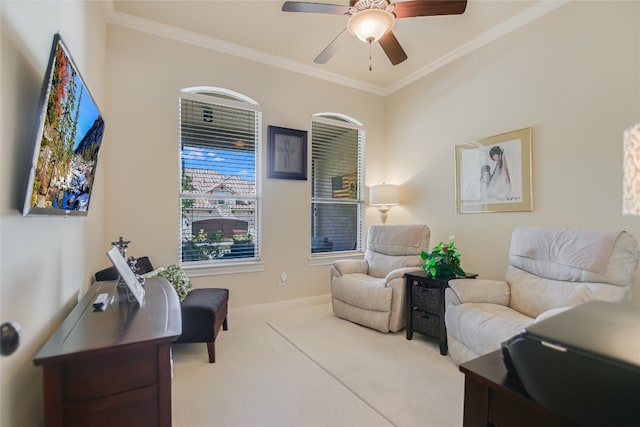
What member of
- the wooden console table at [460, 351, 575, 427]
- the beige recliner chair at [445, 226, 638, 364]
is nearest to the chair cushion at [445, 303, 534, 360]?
the beige recliner chair at [445, 226, 638, 364]

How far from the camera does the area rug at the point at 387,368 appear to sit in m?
1.82

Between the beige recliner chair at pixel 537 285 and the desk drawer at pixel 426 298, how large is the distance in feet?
0.55

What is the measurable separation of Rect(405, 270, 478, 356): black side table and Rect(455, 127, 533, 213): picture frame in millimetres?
904

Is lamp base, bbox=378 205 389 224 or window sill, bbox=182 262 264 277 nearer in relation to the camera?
window sill, bbox=182 262 264 277

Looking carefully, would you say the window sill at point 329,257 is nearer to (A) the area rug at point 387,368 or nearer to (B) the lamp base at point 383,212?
(B) the lamp base at point 383,212

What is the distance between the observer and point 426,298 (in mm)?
2771

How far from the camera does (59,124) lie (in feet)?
4.30

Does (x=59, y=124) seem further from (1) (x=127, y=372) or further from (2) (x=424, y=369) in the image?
(2) (x=424, y=369)

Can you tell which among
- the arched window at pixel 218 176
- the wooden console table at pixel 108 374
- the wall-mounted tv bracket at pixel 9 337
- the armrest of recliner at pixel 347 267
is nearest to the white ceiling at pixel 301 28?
the arched window at pixel 218 176

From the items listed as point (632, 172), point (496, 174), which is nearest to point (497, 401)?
point (632, 172)

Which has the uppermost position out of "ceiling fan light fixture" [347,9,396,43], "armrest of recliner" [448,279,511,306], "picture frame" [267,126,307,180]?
"ceiling fan light fixture" [347,9,396,43]

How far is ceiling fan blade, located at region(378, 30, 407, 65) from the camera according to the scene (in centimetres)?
261

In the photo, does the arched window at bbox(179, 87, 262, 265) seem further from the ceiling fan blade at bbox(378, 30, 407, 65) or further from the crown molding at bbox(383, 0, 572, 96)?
the crown molding at bbox(383, 0, 572, 96)

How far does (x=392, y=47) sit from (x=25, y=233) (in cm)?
278
